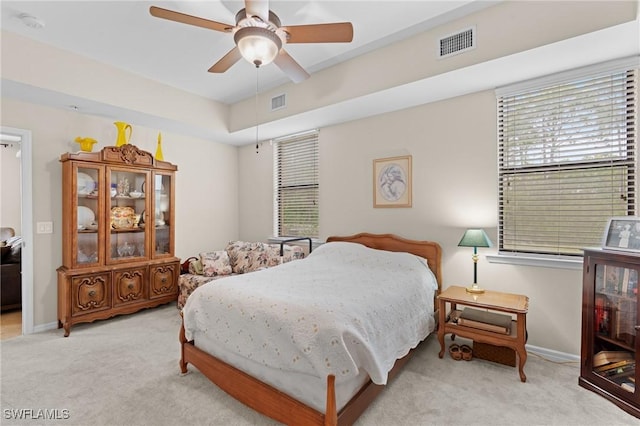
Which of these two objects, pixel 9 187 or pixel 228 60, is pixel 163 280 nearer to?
pixel 228 60

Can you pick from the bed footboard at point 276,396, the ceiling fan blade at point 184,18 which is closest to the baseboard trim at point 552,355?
the bed footboard at point 276,396

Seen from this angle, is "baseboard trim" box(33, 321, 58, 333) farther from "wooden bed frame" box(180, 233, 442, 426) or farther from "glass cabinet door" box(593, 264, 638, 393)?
"glass cabinet door" box(593, 264, 638, 393)

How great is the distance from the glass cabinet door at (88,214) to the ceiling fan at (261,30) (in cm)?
254

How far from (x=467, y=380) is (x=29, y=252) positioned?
15.2 ft

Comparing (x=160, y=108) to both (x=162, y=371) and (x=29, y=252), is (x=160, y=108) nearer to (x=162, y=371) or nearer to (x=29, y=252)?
(x=29, y=252)

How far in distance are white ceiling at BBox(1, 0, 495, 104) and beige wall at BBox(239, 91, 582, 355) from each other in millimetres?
946

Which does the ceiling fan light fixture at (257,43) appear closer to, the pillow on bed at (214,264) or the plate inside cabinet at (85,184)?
the plate inside cabinet at (85,184)

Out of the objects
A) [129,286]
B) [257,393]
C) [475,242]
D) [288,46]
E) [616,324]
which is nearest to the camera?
[257,393]

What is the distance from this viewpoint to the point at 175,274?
422 centimetres

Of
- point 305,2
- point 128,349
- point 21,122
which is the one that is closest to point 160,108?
point 21,122

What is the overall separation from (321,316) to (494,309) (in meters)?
1.58

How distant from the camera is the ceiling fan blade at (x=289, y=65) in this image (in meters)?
2.18

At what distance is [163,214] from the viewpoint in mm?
4246

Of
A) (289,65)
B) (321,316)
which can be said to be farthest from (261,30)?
(321,316)
